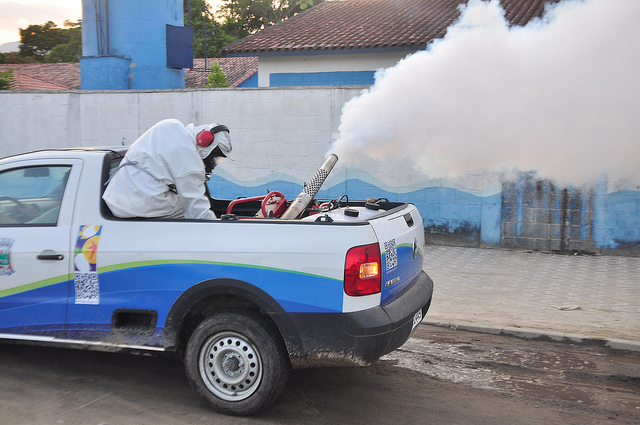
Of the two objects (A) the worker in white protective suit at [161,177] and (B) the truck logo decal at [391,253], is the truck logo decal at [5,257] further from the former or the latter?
(B) the truck logo decal at [391,253]

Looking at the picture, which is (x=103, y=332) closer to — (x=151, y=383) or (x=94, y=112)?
(x=151, y=383)

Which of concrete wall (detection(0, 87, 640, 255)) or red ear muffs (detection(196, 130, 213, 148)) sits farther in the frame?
concrete wall (detection(0, 87, 640, 255))

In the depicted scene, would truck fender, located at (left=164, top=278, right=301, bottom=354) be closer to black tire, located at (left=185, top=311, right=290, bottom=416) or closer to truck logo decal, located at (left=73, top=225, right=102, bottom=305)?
black tire, located at (left=185, top=311, right=290, bottom=416)

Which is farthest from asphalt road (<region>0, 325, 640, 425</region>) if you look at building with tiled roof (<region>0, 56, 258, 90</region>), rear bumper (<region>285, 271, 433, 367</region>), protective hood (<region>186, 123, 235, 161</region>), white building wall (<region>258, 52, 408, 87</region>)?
building with tiled roof (<region>0, 56, 258, 90</region>)

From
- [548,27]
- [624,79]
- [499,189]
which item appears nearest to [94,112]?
[499,189]

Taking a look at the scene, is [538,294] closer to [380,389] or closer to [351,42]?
[380,389]

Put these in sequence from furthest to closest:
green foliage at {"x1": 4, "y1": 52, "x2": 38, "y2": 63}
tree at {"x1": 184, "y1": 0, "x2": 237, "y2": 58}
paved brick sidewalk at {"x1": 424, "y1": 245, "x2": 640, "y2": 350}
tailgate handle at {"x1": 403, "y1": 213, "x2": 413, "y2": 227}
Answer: green foliage at {"x1": 4, "y1": 52, "x2": 38, "y2": 63}
tree at {"x1": 184, "y1": 0, "x2": 237, "y2": 58}
paved brick sidewalk at {"x1": 424, "y1": 245, "x2": 640, "y2": 350}
tailgate handle at {"x1": 403, "y1": 213, "x2": 413, "y2": 227}

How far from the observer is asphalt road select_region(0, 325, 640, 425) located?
4.03 metres

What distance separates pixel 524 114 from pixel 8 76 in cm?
1414

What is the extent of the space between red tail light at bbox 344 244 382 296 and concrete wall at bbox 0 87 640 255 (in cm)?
601

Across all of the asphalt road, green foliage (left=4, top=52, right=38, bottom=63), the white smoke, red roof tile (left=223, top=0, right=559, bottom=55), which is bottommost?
the asphalt road

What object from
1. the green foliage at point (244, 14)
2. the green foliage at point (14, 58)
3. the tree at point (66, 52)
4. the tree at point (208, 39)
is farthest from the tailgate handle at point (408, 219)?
the tree at point (66, 52)

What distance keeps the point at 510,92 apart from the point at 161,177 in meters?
4.94

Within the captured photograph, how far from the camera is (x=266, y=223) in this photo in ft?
12.9
